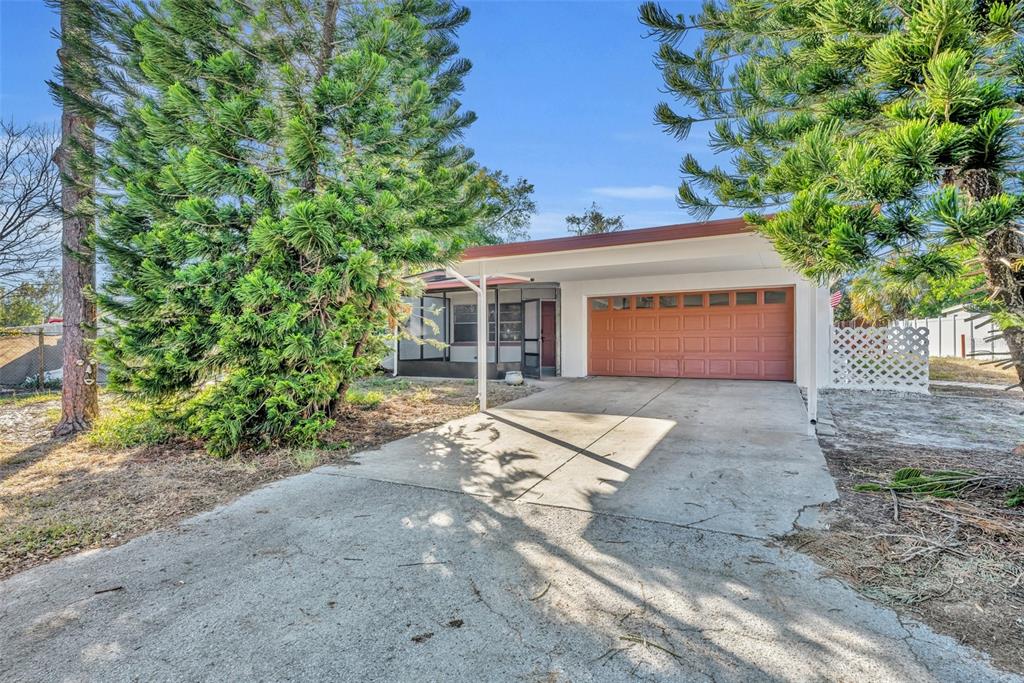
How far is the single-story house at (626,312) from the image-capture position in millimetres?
7746

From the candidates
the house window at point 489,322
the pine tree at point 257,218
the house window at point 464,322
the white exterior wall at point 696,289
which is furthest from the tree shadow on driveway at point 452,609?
the house window at point 464,322

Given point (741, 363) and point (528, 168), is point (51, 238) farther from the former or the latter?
point (528, 168)

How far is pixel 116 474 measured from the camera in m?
4.25

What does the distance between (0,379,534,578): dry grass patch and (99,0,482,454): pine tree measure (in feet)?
1.32

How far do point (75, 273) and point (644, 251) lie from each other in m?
7.45

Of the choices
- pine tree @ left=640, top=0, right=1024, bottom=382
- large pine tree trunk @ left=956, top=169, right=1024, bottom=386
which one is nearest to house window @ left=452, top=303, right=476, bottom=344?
pine tree @ left=640, top=0, right=1024, bottom=382

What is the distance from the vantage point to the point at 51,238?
343 inches

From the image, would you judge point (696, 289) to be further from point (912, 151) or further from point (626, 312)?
point (912, 151)

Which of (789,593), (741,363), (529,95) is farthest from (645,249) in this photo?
(529,95)

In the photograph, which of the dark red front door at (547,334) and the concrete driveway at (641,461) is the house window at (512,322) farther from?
the concrete driveway at (641,461)

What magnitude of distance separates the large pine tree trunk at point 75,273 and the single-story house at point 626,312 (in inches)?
173

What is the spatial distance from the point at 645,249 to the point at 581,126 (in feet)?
30.4

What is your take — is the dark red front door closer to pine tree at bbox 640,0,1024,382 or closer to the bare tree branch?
pine tree at bbox 640,0,1024,382

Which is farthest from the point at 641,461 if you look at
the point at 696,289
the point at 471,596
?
the point at 696,289
